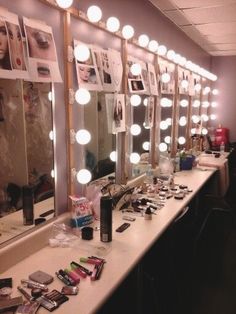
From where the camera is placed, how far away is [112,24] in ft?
6.31

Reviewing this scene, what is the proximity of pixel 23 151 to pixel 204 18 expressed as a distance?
235 cm

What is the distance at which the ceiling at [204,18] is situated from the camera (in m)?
2.61

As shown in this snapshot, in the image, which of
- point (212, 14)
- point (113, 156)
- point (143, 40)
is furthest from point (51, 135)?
point (212, 14)

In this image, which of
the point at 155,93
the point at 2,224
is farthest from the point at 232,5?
the point at 2,224

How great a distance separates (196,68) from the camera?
3.90 m

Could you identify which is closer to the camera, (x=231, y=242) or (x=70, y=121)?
(x=70, y=121)

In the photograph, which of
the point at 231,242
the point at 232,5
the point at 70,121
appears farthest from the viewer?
the point at 231,242

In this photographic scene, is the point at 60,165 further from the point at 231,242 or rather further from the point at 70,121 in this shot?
the point at 231,242

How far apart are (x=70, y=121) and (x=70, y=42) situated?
1.31ft

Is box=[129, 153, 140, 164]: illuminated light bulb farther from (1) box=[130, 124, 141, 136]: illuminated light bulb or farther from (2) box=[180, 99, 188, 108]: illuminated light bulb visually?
(2) box=[180, 99, 188, 108]: illuminated light bulb

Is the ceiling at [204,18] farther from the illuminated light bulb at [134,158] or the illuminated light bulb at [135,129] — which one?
the illuminated light bulb at [134,158]

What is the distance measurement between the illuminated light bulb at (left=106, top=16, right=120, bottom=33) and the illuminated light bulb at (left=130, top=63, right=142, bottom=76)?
345 millimetres

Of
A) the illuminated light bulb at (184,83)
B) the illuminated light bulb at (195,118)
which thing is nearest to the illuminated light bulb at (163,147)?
the illuminated light bulb at (184,83)

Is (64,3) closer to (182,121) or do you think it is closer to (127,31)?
(127,31)
